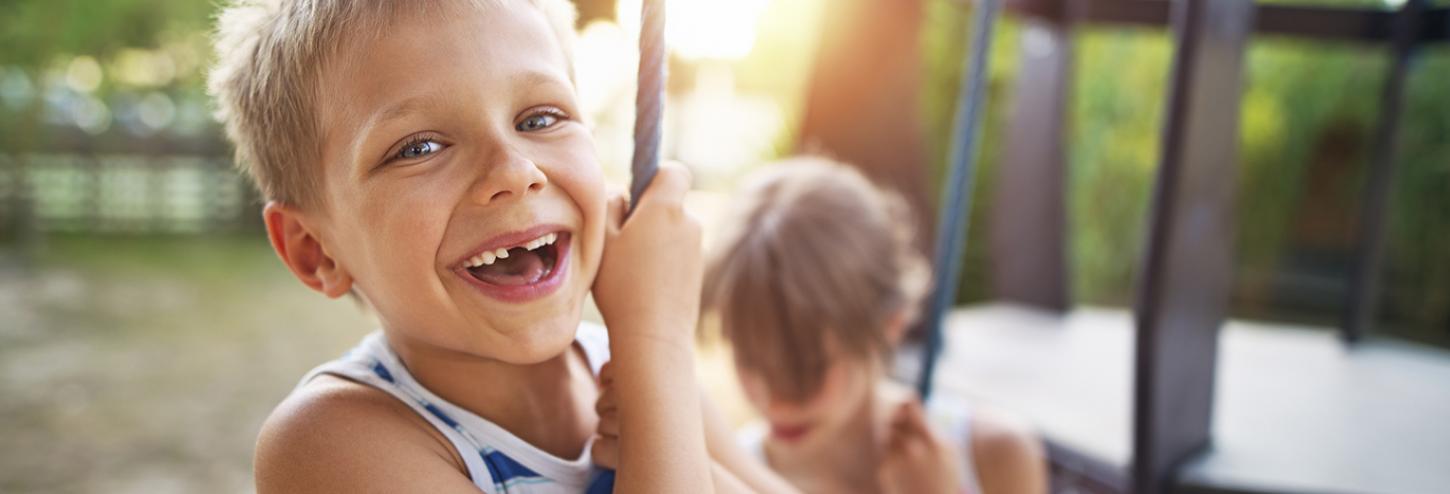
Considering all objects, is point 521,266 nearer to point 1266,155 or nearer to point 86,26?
point 1266,155

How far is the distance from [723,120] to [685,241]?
622cm

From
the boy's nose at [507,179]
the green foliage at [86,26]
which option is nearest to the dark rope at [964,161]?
the boy's nose at [507,179]

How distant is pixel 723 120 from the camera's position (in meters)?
6.71

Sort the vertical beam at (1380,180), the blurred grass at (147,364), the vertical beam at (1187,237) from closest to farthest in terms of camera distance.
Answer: the vertical beam at (1187,237), the vertical beam at (1380,180), the blurred grass at (147,364)

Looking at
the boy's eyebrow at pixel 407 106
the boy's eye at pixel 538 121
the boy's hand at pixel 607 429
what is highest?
the boy's eyebrow at pixel 407 106

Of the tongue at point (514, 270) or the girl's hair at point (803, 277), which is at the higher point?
the tongue at point (514, 270)

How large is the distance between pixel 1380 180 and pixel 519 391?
8.13 feet

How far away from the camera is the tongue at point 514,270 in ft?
1.57

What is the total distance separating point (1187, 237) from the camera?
3.97ft

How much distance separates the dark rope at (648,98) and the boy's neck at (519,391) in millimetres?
118

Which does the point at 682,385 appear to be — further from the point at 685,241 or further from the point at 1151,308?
the point at 1151,308

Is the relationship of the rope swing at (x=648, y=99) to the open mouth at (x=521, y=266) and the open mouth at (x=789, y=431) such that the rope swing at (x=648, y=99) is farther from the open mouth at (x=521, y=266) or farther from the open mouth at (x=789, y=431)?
the open mouth at (x=789, y=431)

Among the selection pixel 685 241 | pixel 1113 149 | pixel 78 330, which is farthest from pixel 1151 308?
pixel 78 330

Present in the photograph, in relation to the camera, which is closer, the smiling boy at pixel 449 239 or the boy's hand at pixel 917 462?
the smiling boy at pixel 449 239
